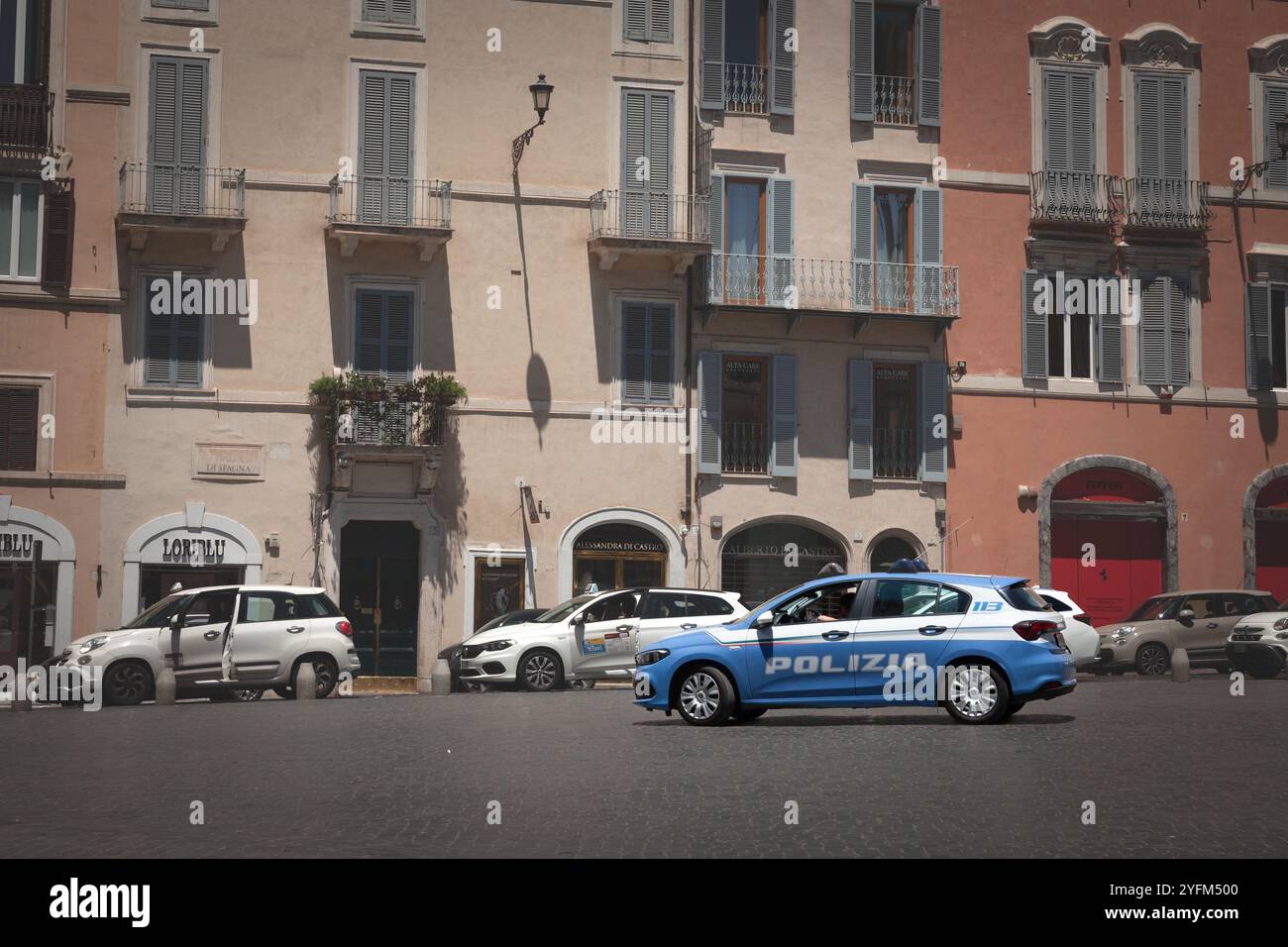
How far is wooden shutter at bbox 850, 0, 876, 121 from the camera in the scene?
3634 centimetres

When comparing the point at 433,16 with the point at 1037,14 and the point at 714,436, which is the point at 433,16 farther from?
the point at 1037,14

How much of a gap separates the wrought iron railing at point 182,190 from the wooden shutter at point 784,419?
10.6 m

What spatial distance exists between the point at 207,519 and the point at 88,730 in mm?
12864

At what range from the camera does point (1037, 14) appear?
123 feet

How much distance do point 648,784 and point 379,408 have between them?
20.0 metres

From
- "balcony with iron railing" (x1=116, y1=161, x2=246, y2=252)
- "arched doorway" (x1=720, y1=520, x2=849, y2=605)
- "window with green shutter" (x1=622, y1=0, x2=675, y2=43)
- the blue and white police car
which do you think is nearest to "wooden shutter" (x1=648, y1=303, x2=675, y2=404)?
"arched doorway" (x1=720, y1=520, x2=849, y2=605)

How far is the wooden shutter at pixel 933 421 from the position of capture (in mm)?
36062

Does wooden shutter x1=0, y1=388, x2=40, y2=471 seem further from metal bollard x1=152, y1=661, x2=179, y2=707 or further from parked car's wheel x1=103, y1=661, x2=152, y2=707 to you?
metal bollard x1=152, y1=661, x2=179, y2=707

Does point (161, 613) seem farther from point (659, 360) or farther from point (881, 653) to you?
point (659, 360)

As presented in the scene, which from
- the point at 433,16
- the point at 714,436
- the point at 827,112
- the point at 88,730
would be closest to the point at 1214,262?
the point at 827,112

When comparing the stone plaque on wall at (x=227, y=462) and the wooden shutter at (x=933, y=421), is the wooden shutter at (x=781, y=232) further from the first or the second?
the stone plaque on wall at (x=227, y=462)

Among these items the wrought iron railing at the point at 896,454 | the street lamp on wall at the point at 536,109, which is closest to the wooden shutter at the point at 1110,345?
the wrought iron railing at the point at 896,454

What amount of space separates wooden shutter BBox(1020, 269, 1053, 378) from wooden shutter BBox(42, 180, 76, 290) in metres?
18.4

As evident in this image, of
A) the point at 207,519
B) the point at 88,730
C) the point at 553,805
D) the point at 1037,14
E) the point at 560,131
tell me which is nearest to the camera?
the point at 553,805
